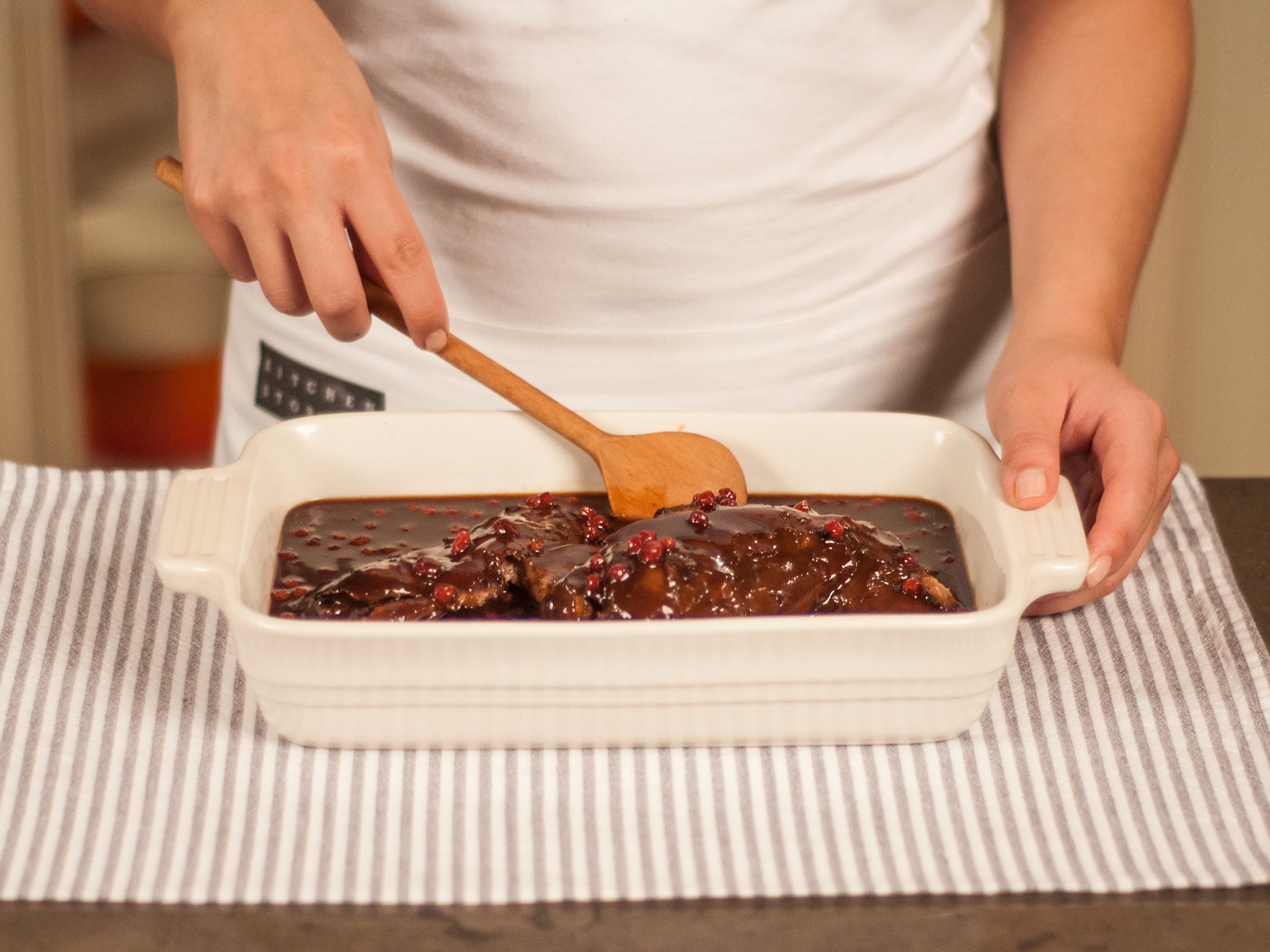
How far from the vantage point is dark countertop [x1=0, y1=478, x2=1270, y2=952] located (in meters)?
0.86

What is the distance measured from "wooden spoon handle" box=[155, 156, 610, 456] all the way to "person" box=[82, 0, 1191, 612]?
17cm

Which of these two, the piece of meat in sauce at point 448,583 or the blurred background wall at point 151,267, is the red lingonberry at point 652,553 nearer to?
the piece of meat in sauce at point 448,583

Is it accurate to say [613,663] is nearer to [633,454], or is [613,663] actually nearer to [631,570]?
[631,570]

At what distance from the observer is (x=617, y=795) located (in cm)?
101

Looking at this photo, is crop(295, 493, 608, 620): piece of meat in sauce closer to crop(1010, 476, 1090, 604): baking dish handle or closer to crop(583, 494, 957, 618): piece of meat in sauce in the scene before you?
crop(583, 494, 957, 618): piece of meat in sauce

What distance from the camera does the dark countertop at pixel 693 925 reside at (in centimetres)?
86

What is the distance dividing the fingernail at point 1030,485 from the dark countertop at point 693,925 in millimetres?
370

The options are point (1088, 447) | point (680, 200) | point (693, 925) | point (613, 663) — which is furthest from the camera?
point (680, 200)

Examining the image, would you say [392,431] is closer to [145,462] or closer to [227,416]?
[227,416]

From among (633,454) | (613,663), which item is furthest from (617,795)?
(633,454)

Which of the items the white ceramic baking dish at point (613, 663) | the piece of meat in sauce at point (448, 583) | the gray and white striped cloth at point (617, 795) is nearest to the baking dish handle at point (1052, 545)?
the white ceramic baking dish at point (613, 663)

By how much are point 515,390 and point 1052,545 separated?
0.57m

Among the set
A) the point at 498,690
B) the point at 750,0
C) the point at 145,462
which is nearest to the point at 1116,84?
the point at 750,0

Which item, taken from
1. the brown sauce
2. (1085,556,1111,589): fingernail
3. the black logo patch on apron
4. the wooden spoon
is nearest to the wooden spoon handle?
the wooden spoon
